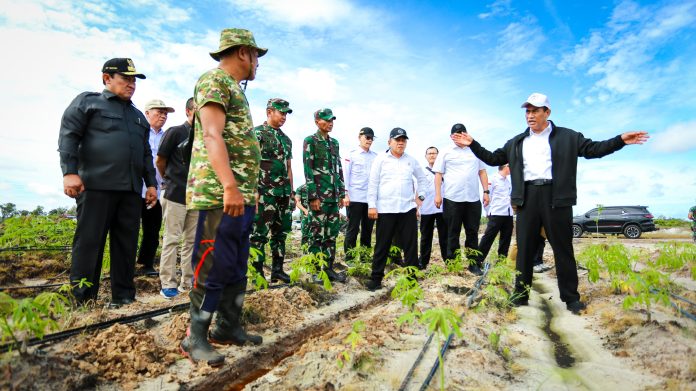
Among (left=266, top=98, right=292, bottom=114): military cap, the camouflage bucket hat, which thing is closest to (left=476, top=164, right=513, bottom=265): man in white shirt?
(left=266, top=98, right=292, bottom=114): military cap

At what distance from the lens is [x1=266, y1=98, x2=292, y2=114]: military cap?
15.1ft

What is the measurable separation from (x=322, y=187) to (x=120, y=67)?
254cm

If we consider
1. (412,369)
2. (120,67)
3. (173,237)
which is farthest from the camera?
(173,237)

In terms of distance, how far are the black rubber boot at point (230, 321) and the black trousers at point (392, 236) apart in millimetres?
2448

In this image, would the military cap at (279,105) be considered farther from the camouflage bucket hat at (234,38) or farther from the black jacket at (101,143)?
the camouflage bucket hat at (234,38)

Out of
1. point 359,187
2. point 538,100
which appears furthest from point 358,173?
point 538,100

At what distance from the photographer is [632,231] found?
17.0 meters

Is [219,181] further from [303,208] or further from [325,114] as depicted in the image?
[303,208]

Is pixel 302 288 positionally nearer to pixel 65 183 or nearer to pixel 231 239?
pixel 231 239

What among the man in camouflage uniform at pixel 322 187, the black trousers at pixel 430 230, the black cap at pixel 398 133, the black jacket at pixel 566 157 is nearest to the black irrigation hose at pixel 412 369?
the black jacket at pixel 566 157

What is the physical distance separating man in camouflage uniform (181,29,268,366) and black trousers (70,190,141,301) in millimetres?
1491

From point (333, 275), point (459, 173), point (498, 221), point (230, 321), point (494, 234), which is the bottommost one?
point (333, 275)

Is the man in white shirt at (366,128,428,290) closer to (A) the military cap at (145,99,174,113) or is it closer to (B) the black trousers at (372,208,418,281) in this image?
(B) the black trousers at (372,208,418,281)

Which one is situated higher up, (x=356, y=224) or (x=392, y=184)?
(x=392, y=184)
